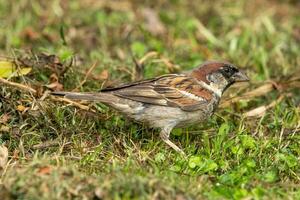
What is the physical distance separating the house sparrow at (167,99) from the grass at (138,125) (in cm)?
17

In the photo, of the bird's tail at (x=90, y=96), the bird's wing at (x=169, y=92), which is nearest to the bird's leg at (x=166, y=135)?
the bird's wing at (x=169, y=92)

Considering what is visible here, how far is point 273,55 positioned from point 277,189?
322 cm

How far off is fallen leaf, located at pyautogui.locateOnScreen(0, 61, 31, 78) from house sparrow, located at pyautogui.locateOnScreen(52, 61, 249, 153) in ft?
2.51

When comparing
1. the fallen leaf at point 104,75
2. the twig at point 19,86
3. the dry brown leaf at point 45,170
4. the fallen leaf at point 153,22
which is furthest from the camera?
the fallen leaf at point 153,22

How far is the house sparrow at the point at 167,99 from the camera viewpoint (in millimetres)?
5461

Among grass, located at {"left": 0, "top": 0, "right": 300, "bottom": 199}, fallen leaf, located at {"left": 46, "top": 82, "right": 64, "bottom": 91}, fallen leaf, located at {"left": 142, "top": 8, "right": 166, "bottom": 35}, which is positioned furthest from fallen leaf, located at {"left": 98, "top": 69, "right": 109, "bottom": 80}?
fallen leaf, located at {"left": 142, "top": 8, "right": 166, "bottom": 35}

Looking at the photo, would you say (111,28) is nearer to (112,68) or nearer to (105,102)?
(112,68)

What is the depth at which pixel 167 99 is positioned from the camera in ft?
18.4

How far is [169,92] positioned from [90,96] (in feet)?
2.34

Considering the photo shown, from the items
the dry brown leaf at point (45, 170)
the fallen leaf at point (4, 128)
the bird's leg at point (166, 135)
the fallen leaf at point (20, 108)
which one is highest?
the dry brown leaf at point (45, 170)

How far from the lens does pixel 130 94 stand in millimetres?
5465

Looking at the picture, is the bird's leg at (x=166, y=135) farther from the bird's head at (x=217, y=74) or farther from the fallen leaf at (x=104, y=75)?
the fallen leaf at (x=104, y=75)

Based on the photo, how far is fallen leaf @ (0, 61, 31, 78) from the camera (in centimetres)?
582

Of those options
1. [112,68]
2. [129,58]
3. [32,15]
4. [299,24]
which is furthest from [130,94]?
[299,24]
